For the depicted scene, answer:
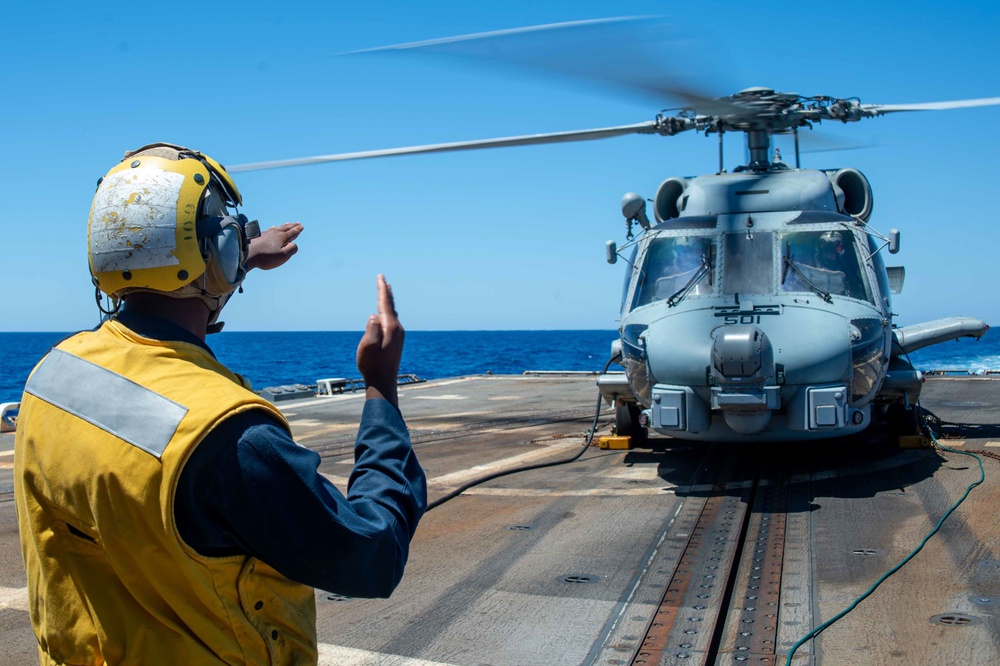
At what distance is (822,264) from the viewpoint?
8445mm

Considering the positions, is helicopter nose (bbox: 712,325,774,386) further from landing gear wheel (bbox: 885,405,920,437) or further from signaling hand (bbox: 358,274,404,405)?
signaling hand (bbox: 358,274,404,405)

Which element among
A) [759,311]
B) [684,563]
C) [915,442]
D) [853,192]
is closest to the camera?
[684,563]

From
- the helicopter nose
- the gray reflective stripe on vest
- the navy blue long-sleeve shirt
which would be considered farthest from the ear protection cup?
the helicopter nose

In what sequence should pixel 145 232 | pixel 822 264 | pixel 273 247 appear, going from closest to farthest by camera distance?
pixel 145 232 → pixel 273 247 → pixel 822 264

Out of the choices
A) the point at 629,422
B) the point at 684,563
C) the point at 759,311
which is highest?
the point at 759,311

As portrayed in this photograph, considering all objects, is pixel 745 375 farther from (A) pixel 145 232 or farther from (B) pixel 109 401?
(B) pixel 109 401

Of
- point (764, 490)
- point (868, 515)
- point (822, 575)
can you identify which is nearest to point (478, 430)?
point (764, 490)

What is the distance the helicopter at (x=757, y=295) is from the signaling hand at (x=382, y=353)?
19.0 feet

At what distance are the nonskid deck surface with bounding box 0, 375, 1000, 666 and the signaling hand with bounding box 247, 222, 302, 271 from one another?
2416mm

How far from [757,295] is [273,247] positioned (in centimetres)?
658

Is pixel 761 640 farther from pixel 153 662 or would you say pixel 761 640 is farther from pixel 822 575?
pixel 153 662

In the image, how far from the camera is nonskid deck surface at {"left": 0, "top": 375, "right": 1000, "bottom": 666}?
4203 millimetres

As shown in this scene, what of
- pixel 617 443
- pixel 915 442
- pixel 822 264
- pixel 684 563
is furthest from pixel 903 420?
pixel 684 563

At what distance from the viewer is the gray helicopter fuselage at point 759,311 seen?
7.39 meters
